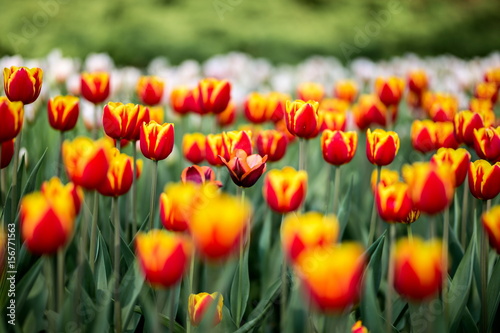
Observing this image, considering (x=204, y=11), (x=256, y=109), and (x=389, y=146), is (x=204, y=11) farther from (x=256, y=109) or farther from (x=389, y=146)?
(x=389, y=146)

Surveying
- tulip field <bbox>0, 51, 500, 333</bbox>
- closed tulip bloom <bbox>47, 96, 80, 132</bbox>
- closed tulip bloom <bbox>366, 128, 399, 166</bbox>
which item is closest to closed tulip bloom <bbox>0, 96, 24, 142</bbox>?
tulip field <bbox>0, 51, 500, 333</bbox>

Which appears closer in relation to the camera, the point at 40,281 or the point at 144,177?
the point at 40,281

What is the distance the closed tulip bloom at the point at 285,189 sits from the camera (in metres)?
1.18

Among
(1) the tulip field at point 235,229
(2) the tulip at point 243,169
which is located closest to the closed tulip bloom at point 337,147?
(1) the tulip field at point 235,229

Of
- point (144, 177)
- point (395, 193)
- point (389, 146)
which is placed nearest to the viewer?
point (395, 193)

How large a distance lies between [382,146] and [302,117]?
229 mm

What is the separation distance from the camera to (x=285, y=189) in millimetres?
1191

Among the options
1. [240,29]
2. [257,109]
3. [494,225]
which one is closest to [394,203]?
[494,225]

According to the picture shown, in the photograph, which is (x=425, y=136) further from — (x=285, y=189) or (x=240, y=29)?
(x=240, y=29)

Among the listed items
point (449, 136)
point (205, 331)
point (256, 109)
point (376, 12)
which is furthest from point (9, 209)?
point (376, 12)

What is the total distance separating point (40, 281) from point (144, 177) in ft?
2.74

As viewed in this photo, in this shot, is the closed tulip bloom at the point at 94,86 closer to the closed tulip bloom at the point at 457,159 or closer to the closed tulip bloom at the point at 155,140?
the closed tulip bloom at the point at 155,140

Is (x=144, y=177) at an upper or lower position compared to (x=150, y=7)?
lower

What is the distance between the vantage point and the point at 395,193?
1.23 m
